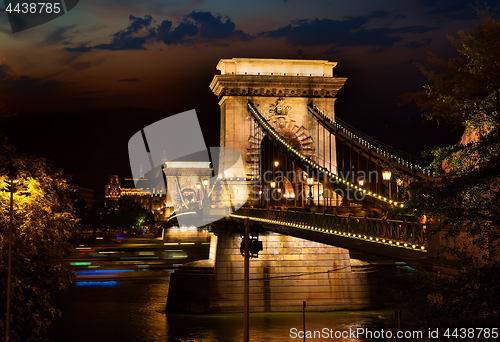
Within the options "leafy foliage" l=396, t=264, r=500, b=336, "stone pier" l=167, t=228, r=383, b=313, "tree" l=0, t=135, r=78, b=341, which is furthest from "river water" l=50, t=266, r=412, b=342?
"leafy foliage" l=396, t=264, r=500, b=336

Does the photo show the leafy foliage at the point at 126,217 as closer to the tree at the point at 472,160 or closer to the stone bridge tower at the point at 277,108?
the stone bridge tower at the point at 277,108

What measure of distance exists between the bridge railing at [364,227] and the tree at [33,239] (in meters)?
8.99

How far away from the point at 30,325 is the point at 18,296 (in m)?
1.25

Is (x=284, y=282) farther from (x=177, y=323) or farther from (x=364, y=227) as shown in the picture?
(x=364, y=227)

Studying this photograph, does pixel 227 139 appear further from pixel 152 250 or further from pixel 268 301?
pixel 152 250

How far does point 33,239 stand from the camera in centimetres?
1888

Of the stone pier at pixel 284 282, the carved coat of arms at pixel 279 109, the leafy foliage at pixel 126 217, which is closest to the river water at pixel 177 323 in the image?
the stone pier at pixel 284 282

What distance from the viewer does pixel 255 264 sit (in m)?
42.6

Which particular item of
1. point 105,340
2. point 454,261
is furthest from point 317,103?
point 454,261

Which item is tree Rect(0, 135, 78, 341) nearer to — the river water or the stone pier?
the river water

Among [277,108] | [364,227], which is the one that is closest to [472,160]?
[364,227]

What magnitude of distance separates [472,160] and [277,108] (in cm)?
4592

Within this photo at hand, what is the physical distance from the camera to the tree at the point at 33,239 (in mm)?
18531

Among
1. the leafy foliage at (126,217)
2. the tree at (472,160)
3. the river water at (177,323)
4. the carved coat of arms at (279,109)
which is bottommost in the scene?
the river water at (177,323)
